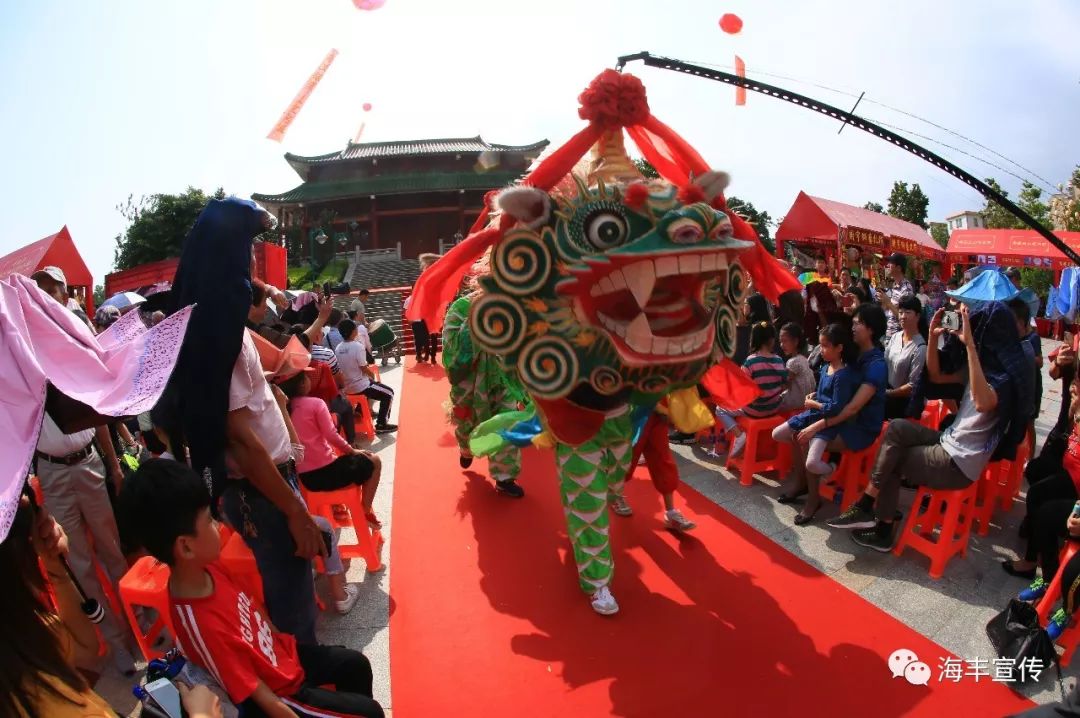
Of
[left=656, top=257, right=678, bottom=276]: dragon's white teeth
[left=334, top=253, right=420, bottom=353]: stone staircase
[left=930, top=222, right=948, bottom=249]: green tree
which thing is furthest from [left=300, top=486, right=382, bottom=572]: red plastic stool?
[left=930, top=222, right=948, bottom=249]: green tree

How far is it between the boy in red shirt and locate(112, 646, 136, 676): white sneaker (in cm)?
147

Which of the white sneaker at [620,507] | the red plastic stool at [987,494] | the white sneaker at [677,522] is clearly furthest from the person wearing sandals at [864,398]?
the white sneaker at [620,507]

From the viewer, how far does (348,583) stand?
3105 millimetres

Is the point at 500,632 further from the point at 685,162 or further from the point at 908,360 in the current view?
the point at 908,360

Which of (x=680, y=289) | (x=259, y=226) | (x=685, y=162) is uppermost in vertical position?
(x=685, y=162)

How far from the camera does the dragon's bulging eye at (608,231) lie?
7.58 feet

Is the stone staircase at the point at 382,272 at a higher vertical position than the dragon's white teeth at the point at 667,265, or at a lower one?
higher

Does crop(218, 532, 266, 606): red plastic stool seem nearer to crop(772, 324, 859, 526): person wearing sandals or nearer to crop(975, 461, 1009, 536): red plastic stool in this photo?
crop(772, 324, 859, 526): person wearing sandals

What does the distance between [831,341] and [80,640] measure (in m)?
3.41

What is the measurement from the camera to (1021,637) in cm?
224

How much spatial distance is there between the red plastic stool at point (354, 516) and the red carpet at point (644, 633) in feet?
0.51

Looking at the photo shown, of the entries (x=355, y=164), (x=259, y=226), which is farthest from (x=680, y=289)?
(x=355, y=164)

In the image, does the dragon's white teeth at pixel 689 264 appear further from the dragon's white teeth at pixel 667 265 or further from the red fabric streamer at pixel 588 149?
the red fabric streamer at pixel 588 149

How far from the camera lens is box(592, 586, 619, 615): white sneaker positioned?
8.92 ft
